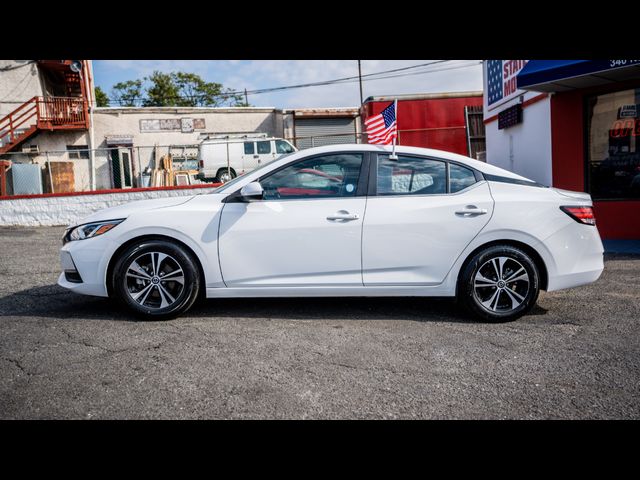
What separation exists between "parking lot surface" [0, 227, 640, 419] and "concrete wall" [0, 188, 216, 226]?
32.7 feet

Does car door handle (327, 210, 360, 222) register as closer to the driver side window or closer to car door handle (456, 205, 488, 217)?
the driver side window

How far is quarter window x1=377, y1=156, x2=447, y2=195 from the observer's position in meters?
4.68

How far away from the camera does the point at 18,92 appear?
24344 millimetres

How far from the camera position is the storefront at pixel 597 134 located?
8.69m

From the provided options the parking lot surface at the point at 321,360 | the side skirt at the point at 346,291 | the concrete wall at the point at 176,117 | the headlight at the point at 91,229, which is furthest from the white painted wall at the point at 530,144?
the concrete wall at the point at 176,117

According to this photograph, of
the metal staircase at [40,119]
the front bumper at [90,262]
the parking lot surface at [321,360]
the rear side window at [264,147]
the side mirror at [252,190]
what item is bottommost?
the parking lot surface at [321,360]

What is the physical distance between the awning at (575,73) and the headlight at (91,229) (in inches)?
279

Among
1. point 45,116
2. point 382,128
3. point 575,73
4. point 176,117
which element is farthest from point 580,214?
point 176,117

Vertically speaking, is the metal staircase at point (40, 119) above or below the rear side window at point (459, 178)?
above

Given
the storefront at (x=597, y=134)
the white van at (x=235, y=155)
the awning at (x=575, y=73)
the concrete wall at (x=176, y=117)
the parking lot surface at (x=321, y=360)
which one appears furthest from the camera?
the concrete wall at (x=176, y=117)

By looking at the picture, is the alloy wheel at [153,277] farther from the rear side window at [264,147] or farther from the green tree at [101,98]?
the green tree at [101,98]

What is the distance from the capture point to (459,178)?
4719 millimetres

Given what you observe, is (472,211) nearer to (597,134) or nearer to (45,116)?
(597,134)
